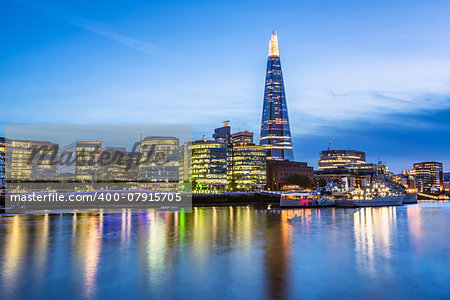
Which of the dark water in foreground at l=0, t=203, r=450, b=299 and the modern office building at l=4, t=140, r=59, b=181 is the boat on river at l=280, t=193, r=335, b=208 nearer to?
the dark water in foreground at l=0, t=203, r=450, b=299

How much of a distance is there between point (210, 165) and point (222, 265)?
162 metres

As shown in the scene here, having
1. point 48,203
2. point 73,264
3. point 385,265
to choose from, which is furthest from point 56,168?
point 385,265

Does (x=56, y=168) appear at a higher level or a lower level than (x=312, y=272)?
higher

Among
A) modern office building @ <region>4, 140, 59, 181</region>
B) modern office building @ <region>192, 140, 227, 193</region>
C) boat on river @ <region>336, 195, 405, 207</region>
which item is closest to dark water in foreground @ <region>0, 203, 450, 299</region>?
boat on river @ <region>336, 195, 405, 207</region>

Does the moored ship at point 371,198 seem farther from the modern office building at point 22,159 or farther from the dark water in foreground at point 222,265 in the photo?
the modern office building at point 22,159

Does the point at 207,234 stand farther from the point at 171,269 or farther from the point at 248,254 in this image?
the point at 171,269

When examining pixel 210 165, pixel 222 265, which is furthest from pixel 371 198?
pixel 222 265

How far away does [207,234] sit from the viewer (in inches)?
1804

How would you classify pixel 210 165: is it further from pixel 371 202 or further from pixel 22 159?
pixel 371 202

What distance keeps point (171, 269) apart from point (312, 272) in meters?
10.6

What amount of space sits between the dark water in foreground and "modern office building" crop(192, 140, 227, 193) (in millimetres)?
143432

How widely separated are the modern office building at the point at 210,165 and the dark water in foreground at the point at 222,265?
143 metres

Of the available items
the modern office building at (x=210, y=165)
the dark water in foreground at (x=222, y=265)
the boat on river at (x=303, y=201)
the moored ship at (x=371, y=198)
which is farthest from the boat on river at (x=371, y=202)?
the modern office building at (x=210, y=165)

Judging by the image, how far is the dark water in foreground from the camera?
21609 mm
